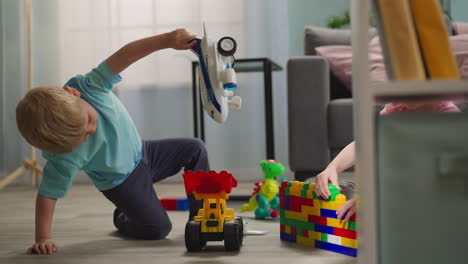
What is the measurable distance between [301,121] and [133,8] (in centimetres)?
152

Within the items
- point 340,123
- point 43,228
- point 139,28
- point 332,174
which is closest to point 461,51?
point 340,123

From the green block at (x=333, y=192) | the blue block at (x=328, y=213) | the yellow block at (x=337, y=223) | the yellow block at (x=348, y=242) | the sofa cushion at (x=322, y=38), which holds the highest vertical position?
the sofa cushion at (x=322, y=38)

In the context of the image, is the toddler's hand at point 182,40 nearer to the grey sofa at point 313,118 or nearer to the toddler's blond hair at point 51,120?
the toddler's blond hair at point 51,120

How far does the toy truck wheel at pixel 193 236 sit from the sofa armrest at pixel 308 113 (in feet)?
2.84

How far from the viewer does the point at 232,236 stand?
3.80 feet

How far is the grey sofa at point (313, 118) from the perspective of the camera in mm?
1946

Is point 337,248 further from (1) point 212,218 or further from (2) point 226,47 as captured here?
(2) point 226,47

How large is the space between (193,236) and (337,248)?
0.31m

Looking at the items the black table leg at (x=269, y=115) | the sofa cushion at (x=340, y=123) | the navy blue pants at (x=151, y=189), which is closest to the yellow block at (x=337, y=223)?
the navy blue pants at (x=151, y=189)

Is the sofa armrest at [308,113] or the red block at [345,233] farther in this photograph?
the sofa armrest at [308,113]

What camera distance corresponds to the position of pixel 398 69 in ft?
2.15

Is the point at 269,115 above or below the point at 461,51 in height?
below

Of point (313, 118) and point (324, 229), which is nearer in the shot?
point (324, 229)

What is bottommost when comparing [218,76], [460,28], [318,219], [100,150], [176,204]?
[176,204]
